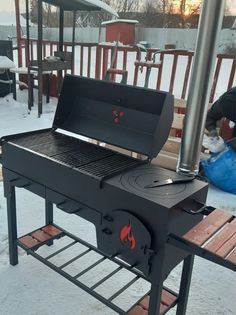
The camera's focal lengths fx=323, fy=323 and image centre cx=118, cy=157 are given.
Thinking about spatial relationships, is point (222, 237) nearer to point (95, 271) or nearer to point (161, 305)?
point (161, 305)

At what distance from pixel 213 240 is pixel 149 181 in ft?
1.16

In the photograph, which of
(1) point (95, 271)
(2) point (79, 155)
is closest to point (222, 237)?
(2) point (79, 155)

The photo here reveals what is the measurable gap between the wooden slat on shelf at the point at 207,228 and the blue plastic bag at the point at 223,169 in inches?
70.3

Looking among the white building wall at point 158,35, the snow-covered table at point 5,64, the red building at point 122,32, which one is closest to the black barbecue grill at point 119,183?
the snow-covered table at point 5,64

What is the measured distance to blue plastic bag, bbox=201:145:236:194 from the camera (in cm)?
296

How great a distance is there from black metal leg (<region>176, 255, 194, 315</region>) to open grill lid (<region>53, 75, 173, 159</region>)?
0.50 meters

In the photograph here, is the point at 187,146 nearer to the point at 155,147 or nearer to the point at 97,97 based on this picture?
the point at 155,147

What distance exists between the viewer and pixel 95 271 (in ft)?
6.42

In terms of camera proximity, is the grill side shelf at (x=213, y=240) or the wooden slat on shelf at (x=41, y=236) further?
the wooden slat on shelf at (x=41, y=236)

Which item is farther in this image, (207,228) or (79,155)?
(79,155)

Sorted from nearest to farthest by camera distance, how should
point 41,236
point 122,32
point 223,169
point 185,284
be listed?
point 185,284 → point 41,236 → point 223,169 → point 122,32

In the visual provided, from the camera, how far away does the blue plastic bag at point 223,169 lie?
9.71 ft

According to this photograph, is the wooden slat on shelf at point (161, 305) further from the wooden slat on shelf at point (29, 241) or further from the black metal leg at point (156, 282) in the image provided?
the wooden slat on shelf at point (29, 241)

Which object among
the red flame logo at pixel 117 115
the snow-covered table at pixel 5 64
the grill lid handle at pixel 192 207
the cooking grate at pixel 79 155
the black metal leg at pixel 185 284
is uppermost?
the red flame logo at pixel 117 115
